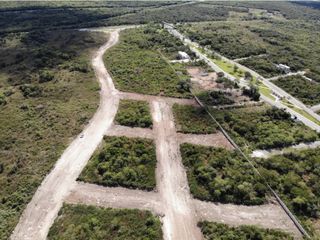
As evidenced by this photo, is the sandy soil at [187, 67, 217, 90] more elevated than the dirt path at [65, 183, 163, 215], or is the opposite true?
the sandy soil at [187, 67, 217, 90]

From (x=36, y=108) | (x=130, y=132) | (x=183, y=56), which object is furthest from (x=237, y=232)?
(x=183, y=56)

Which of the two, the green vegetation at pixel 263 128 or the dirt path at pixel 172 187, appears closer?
the dirt path at pixel 172 187

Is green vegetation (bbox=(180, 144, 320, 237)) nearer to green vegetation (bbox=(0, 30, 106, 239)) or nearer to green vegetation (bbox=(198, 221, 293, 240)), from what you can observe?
green vegetation (bbox=(198, 221, 293, 240))

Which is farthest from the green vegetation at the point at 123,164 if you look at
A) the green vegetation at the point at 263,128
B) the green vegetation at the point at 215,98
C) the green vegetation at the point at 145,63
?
the green vegetation at the point at 145,63

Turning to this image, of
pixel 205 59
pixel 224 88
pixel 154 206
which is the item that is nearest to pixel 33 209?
pixel 154 206

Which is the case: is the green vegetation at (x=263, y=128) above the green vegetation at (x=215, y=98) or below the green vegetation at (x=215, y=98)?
below

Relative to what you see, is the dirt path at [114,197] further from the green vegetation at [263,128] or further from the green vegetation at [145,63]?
the green vegetation at [145,63]

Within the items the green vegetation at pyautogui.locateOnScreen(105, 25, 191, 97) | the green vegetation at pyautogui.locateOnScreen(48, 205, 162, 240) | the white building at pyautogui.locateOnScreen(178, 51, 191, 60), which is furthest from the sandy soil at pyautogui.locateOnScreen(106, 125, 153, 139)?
the white building at pyautogui.locateOnScreen(178, 51, 191, 60)

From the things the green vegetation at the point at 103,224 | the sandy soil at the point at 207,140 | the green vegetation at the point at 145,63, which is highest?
the green vegetation at the point at 145,63
